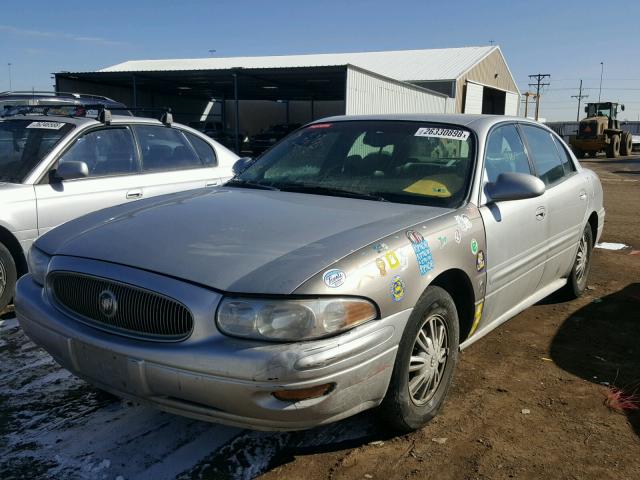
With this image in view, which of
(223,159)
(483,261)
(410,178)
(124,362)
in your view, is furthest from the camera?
(223,159)

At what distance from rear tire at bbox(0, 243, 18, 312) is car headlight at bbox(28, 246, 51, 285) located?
66.2 inches

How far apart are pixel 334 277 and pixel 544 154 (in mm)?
2890

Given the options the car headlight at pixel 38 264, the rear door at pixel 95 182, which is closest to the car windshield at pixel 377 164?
the car headlight at pixel 38 264

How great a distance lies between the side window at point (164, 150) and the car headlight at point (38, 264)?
273cm

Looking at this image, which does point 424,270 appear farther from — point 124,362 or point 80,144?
point 80,144

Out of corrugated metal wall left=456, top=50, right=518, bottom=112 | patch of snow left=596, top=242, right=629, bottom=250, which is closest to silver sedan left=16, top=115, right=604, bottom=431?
patch of snow left=596, top=242, right=629, bottom=250

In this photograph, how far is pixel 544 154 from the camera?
4602 mm

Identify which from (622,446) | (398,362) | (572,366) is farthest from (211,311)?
(572,366)

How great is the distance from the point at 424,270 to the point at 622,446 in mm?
1334

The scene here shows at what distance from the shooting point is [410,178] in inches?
141

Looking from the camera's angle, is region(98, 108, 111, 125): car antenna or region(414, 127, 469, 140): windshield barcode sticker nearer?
region(414, 127, 469, 140): windshield barcode sticker

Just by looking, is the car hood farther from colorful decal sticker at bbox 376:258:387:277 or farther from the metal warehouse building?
the metal warehouse building

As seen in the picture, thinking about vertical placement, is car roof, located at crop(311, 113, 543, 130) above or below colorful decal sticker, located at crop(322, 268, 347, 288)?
above

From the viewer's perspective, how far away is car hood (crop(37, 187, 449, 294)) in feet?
7.95
